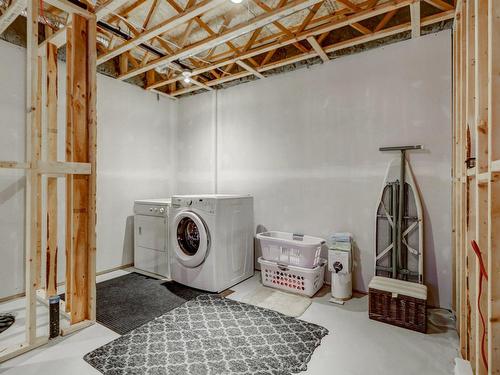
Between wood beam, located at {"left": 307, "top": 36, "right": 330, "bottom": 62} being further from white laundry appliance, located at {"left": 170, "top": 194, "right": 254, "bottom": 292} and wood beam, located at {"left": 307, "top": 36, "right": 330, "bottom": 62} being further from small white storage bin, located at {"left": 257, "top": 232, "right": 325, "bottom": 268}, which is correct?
small white storage bin, located at {"left": 257, "top": 232, "right": 325, "bottom": 268}

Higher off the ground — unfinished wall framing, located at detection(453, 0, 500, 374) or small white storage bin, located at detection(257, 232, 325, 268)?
unfinished wall framing, located at detection(453, 0, 500, 374)

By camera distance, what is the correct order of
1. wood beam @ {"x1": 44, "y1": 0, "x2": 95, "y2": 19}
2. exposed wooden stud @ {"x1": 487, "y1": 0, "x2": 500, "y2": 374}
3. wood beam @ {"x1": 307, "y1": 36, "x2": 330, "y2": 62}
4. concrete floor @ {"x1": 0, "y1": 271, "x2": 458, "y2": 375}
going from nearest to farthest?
exposed wooden stud @ {"x1": 487, "y1": 0, "x2": 500, "y2": 374}, concrete floor @ {"x1": 0, "y1": 271, "x2": 458, "y2": 375}, wood beam @ {"x1": 44, "y1": 0, "x2": 95, "y2": 19}, wood beam @ {"x1": 307, "y1": 36, "x2": 330, "y2": 62}

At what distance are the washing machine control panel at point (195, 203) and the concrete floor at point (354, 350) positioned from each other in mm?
1431

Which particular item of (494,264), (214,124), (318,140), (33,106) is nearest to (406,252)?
(318,140)

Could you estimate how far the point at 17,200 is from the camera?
296 centimetres

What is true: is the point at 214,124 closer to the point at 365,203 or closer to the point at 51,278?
the point at 365,203

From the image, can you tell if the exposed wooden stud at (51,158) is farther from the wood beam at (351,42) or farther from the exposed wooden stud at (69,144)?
the wood beam at (351,42)

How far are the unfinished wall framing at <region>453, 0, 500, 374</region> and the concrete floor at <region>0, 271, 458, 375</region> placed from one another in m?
0.24

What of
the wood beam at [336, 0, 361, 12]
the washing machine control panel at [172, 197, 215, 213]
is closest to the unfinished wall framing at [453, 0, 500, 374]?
the wood beam at [336, 0, 361, 12]

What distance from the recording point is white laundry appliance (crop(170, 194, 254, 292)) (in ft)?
10.1

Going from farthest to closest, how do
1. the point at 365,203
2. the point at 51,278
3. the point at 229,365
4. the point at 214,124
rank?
the point at 214,124
the point at 365,203
the point at 51,278
the point at 229,365

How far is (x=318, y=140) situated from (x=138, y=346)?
278cm

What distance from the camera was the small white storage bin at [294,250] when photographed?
2.98m

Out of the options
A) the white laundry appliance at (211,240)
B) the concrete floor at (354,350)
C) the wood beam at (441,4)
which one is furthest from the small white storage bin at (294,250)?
the wood beam at (441,4)
